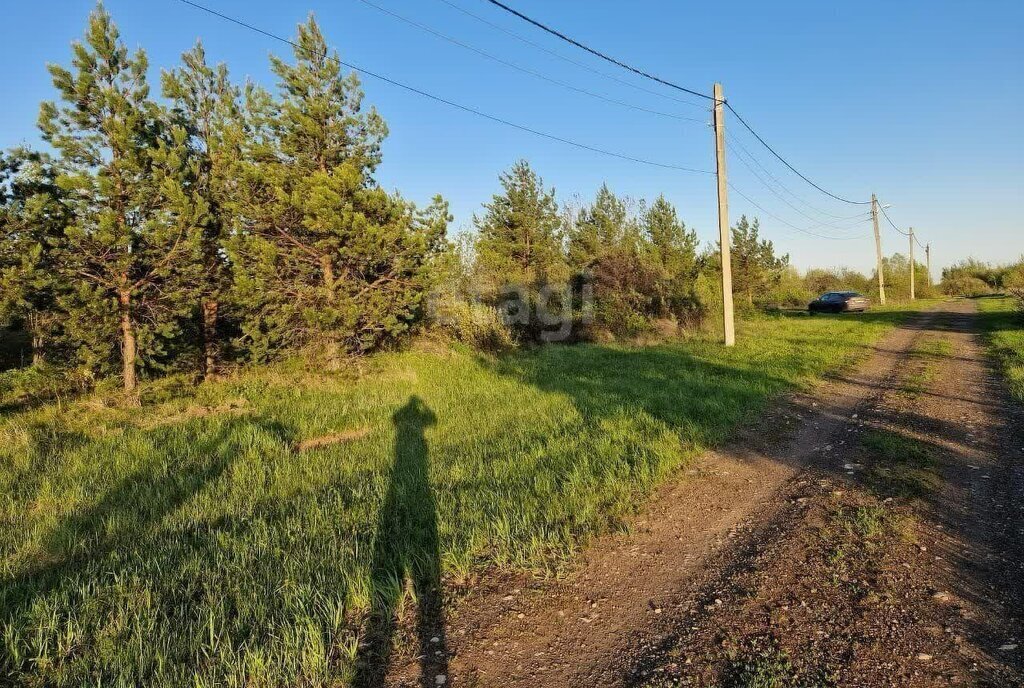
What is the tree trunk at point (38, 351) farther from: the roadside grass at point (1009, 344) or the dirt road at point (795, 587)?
the roadside grass at point (1009, 344)

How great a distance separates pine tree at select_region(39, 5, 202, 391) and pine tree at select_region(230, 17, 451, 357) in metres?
1.36

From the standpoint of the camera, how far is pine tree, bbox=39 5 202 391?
349 inches

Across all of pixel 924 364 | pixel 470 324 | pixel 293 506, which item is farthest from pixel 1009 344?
pixel 293 506

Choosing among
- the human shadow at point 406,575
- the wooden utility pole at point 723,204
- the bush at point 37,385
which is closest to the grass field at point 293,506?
the human shadow at point 406,575

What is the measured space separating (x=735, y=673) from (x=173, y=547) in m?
4.23

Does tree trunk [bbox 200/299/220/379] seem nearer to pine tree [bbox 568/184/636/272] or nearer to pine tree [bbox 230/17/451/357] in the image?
pine tree [bbox 230/17/451/357]

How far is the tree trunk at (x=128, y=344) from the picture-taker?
9453 millimetres

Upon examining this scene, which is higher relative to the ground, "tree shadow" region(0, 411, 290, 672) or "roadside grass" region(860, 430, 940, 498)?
"roadside grass" region(860, 430, 940, 498)

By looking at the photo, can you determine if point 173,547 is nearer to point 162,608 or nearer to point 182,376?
point 162,608

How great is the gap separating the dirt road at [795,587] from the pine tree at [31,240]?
985cm

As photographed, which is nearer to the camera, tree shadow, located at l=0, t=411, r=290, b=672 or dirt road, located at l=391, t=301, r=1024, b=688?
dirt road, located at l=391, t=301, r=1024, b=688

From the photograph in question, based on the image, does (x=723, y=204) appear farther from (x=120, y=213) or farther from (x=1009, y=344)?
(x=120, y=213)

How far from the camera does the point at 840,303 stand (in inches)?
1282

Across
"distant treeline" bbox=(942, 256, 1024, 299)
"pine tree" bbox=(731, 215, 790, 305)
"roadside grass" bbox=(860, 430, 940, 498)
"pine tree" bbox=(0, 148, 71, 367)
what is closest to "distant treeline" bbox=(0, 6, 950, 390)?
"pine tree" bbox=(0, 148, 71, 367)
